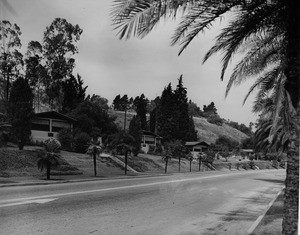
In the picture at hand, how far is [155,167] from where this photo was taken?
171 feet

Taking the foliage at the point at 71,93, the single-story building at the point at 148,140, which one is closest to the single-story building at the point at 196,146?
the single-story building at the point at 148,140

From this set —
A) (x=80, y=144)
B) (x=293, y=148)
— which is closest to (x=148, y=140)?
(x=80, y=144)

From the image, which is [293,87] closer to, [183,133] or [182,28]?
[182,28]

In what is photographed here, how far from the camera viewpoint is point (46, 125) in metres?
51.1

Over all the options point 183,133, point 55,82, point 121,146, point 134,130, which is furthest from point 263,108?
point 183,133

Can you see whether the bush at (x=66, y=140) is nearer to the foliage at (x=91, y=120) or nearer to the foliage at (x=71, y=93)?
the foliage at (x=91, y=120)

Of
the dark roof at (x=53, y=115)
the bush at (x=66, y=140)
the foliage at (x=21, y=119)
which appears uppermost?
the dark roof at (x=53, y=115)

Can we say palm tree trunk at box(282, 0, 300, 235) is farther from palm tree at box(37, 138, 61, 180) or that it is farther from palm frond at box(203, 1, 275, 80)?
palm tree at box(37, 138, 61, 180)

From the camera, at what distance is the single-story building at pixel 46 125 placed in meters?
49.6

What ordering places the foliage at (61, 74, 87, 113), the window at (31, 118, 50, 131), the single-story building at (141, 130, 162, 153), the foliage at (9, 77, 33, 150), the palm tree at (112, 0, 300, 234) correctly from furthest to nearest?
the single-story building at (141, 130, 162, 153)
the foliage at (61, 74, 87, 113)
the window at (31, 118, 50, 131)
the foliage at (9, 77, 33, 150)
the palm tree at (112, 0, 300, 234)

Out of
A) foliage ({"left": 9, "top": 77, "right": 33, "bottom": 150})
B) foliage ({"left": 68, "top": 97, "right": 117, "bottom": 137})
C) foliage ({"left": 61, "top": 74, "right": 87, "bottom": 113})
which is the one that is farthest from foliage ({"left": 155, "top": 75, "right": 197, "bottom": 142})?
foliage ({"left": 9, "top": 77, "right": 33, "bottom": 150})

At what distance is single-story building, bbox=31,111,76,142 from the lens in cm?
4963

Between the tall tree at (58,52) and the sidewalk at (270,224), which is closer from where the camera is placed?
the sidewalk at (270,224)

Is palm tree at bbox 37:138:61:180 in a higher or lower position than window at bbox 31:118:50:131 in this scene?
lower
